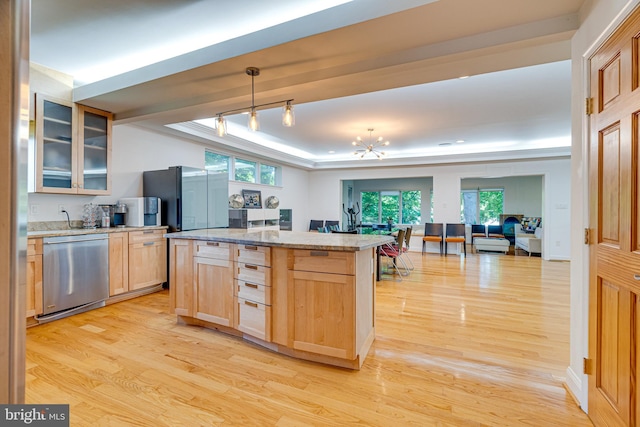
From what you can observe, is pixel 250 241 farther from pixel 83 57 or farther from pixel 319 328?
pixel 83 57

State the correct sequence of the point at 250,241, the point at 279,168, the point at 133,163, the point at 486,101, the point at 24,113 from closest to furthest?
1. the point at 24,113
2. the point at 250,241
3. the point at 486,101
4. the point at 133,163
5. the point at 279,168

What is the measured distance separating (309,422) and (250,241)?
4.23 ft

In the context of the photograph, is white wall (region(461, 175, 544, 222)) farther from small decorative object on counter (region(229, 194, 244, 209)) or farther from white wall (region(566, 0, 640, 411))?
white wall (region(566, 0, 640, 411))

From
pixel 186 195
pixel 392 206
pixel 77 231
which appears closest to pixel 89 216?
pixel 77 231

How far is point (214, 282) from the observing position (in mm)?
2639

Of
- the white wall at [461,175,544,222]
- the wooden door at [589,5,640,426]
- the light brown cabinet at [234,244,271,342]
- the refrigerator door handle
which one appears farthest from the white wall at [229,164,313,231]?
the white wall at [461,175,544,222]

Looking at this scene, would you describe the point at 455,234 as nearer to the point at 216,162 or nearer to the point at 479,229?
the point at 479,229

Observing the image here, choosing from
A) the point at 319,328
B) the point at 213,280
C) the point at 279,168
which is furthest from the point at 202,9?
the point at 279,168

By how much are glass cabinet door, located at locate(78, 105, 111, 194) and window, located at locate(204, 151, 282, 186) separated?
1976mm

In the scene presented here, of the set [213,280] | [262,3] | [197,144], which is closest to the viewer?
[262,3]

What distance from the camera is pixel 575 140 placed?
181 cm


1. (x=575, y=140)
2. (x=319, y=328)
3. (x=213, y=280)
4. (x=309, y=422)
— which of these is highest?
(x=575, y=140)

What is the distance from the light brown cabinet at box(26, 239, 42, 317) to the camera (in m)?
2.75

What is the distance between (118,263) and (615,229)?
4386mm
